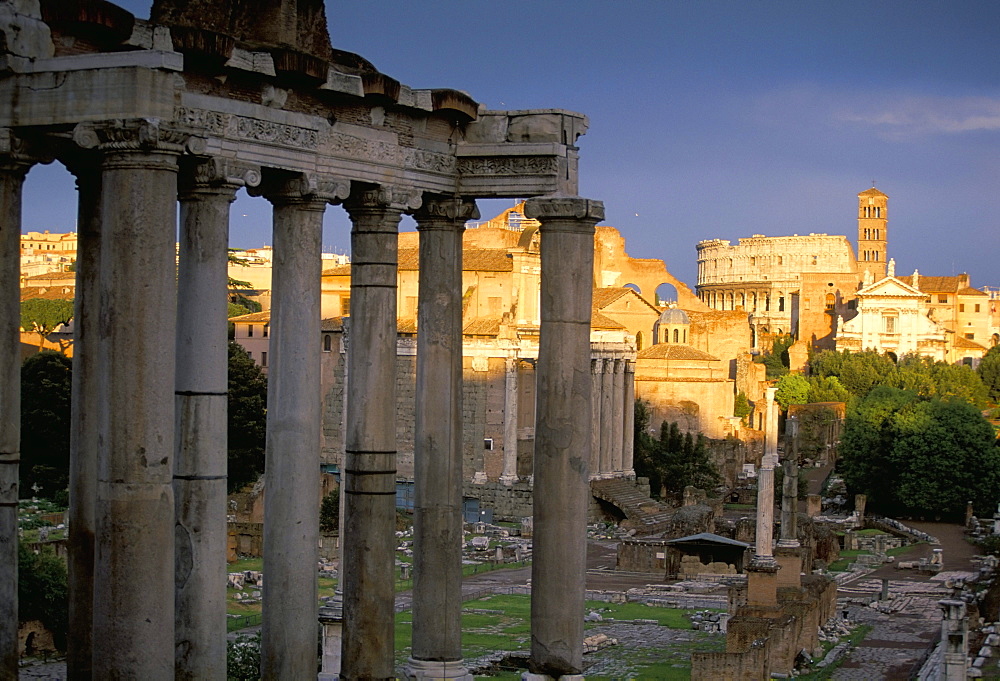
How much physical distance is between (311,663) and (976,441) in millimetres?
46972

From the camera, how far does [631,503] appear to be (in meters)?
55.0

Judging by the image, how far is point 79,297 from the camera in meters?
9.86

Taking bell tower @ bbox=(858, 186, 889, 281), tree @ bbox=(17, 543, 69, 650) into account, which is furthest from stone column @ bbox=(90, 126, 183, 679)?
bell tower @ bbox=(858, 186, 889, 281)

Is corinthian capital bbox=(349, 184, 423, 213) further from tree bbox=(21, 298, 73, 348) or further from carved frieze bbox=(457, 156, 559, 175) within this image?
tree bbox=(21, 298, 73, 348)

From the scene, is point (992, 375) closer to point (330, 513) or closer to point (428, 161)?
point (330, 513)

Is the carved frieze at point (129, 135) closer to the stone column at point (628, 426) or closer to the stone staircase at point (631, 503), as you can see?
the stone staircase at point (631, 503)

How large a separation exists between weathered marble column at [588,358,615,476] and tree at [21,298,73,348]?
20900mm

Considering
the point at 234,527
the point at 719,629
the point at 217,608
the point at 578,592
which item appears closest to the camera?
the point at 217,608

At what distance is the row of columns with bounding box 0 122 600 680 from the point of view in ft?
27.0

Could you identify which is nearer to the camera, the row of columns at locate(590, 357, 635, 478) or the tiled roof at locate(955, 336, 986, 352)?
the row of columns at locate(590, 357, 635, 478)

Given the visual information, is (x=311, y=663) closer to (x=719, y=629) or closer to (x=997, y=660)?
(x=997, y=660)

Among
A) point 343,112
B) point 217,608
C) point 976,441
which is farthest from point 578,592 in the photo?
point 976,441

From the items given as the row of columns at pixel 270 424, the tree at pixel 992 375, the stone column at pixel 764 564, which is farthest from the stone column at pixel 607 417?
the row of columns at pixel 270 424

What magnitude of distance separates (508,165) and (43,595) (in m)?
17.2
